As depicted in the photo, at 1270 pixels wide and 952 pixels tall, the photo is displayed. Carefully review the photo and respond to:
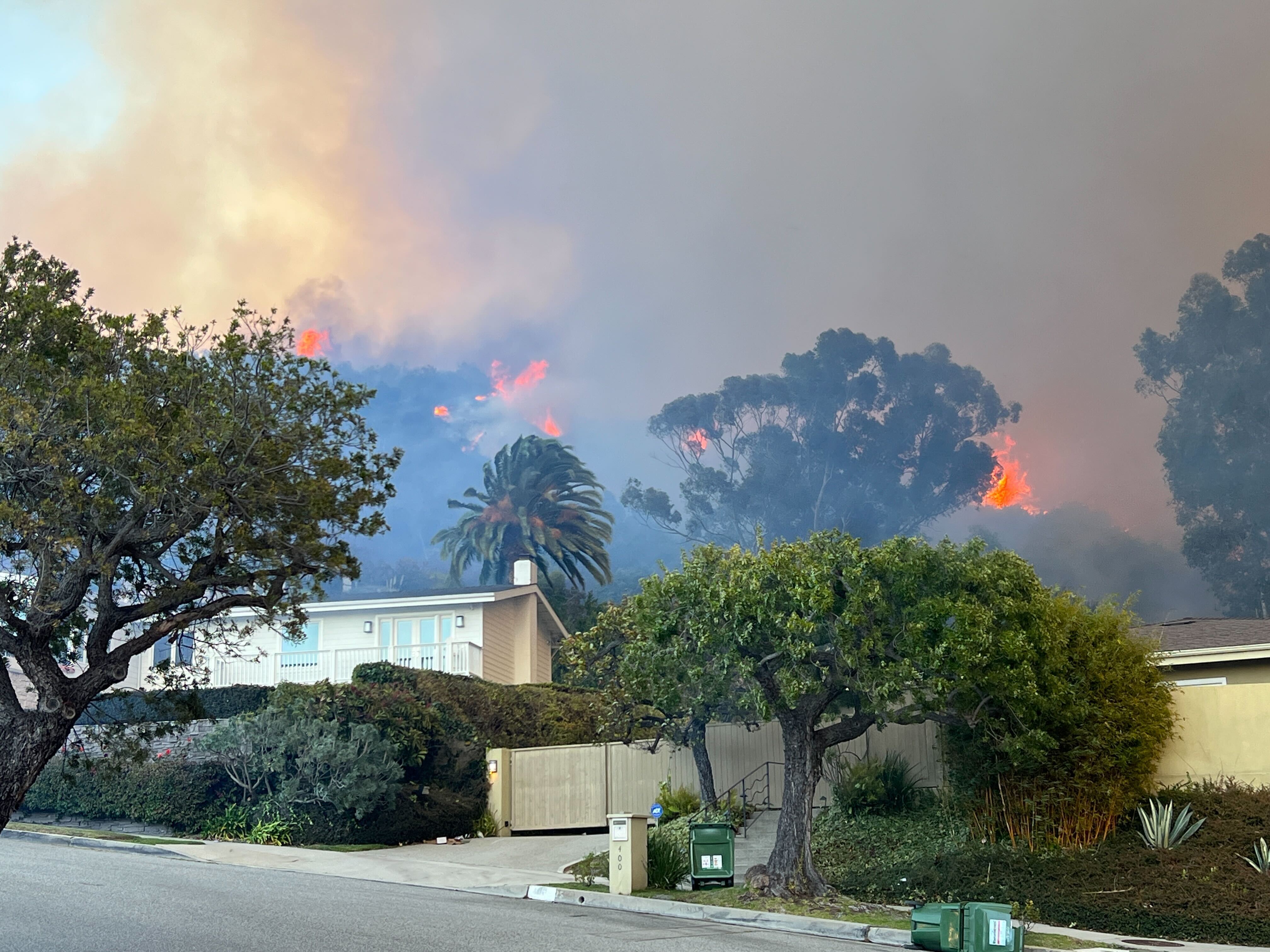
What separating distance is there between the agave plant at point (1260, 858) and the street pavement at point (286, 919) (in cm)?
589

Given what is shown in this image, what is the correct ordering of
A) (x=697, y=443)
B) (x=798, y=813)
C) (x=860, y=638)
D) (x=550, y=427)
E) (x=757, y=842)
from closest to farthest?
(x=860, y=638)
(x=798, y=813)
(x=757, y=842)
(x=697, y=443)
(x=550, y=427)

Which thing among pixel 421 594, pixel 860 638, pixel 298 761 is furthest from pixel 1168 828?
pixel 421 594

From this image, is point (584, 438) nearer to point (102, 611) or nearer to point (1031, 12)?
point (1031, 12)

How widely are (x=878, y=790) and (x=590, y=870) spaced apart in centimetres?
542

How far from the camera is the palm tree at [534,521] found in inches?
2677

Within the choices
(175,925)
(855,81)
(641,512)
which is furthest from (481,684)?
(855,81)

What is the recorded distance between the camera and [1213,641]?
21.7 m

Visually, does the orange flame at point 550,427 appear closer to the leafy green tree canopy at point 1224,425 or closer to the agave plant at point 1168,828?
the leafy green tree canopy at point 1224,425

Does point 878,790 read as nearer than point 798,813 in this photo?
No

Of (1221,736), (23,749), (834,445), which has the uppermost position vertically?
(834,445)

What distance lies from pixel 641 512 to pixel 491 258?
55.2 meters

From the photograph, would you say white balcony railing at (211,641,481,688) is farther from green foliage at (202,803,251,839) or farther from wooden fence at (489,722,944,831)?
green foliage at (202,803,251,839)

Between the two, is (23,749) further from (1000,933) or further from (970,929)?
(1000,933)

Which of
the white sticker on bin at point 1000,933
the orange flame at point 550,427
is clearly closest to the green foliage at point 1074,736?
the white sticker on bin at point 1000,933
